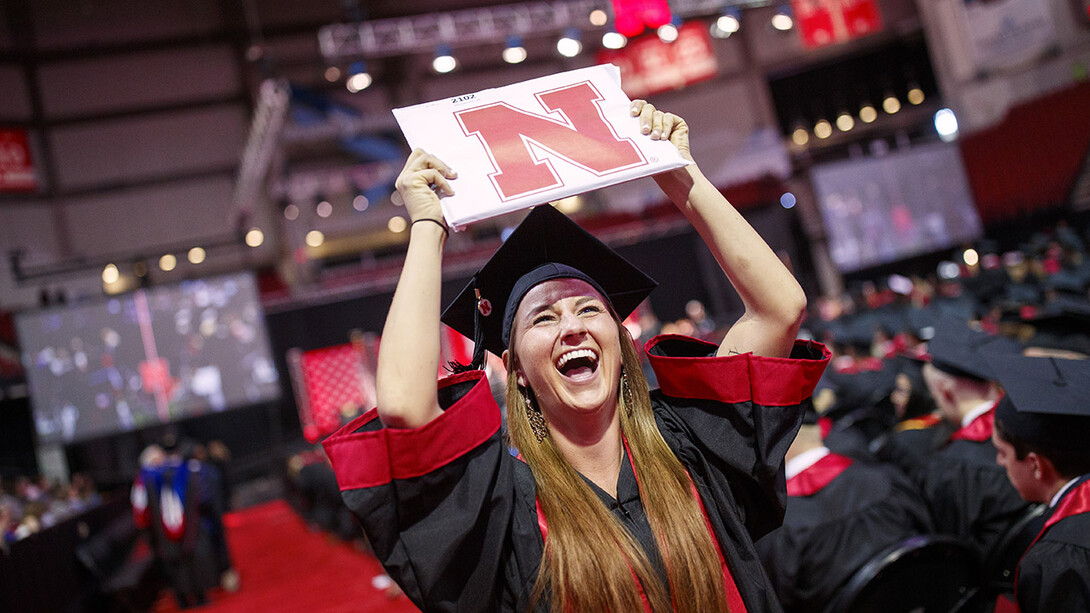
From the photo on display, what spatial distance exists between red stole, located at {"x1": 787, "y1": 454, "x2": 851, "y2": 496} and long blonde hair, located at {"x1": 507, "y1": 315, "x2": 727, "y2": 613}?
4.59 ft

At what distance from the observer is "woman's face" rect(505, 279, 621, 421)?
1440 mm

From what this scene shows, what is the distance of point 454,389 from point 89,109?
19.3m

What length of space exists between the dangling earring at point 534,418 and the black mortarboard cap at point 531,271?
120mm

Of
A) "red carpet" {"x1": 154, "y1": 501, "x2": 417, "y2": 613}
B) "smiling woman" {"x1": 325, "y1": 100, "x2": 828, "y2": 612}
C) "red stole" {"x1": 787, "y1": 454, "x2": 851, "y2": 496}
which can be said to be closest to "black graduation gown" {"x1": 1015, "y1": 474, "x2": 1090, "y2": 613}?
"smiling woman" {"x1": 325, "y1": 100, "x2": 828, "y2": 612}

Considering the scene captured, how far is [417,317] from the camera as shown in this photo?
1276 millimetres

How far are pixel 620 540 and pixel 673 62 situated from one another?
1873 centimetres

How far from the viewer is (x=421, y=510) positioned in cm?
125

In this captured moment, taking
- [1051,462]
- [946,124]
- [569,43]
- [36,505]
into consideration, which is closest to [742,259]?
[1051,462]

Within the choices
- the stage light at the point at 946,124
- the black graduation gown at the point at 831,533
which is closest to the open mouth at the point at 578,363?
the black graduation gown at the point at 831,533

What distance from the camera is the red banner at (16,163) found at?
1595 centimetres

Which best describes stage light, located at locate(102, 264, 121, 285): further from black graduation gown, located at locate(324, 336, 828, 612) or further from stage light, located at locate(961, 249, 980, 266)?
black graduation gown, located at locate(324, 336, 828, 612)

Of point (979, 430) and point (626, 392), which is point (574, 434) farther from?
point (979, 430)

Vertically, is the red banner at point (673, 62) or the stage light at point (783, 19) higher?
the red banner at point (673, 62)

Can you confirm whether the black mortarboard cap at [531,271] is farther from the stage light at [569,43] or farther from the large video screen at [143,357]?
the large video screen at [143,357]
